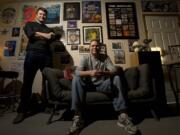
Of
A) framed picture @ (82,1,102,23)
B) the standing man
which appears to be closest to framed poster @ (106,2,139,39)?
framed picture @ (82,1,102,23)

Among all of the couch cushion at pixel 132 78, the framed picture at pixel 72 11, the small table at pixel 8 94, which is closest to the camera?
the couch cushion at pixel 132 78

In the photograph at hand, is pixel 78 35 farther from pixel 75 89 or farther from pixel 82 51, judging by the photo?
pixel 75 89

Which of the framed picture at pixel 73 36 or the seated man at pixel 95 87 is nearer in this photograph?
the seated man at pixel 95 87

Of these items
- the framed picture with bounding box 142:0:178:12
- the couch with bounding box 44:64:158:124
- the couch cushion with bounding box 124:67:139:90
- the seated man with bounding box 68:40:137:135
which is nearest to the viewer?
the seated man with bounding box 68:40:137:135

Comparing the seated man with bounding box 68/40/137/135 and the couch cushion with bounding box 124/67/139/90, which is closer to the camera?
the seated man with bounding box 68/40/137/135

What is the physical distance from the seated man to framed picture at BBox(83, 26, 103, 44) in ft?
4.40

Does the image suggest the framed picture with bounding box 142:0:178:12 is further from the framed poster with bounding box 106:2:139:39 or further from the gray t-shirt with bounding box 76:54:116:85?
the gray t-shirt with bounding box 76:54:116:85

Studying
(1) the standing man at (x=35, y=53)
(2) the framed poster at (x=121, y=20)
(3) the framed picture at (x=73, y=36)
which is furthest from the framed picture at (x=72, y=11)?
(1) the standing man at (x=35, y=53)

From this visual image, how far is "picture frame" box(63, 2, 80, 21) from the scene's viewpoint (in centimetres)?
350

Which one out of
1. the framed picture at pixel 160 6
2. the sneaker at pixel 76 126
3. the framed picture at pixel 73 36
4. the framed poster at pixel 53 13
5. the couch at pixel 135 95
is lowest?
the sneaker at pixel 76 126

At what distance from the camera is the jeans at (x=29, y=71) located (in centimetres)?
212

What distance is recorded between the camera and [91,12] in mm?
3549

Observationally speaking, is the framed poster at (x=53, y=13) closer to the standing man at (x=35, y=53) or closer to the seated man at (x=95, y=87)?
the standing man at (x=35, y=53)

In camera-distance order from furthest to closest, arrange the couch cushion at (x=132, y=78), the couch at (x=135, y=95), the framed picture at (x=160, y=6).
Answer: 1. the framed picture at (x=160, y=6)
2. the couch cushion at (x=132, y=78)
3. the couch at (x=135, y=95)
